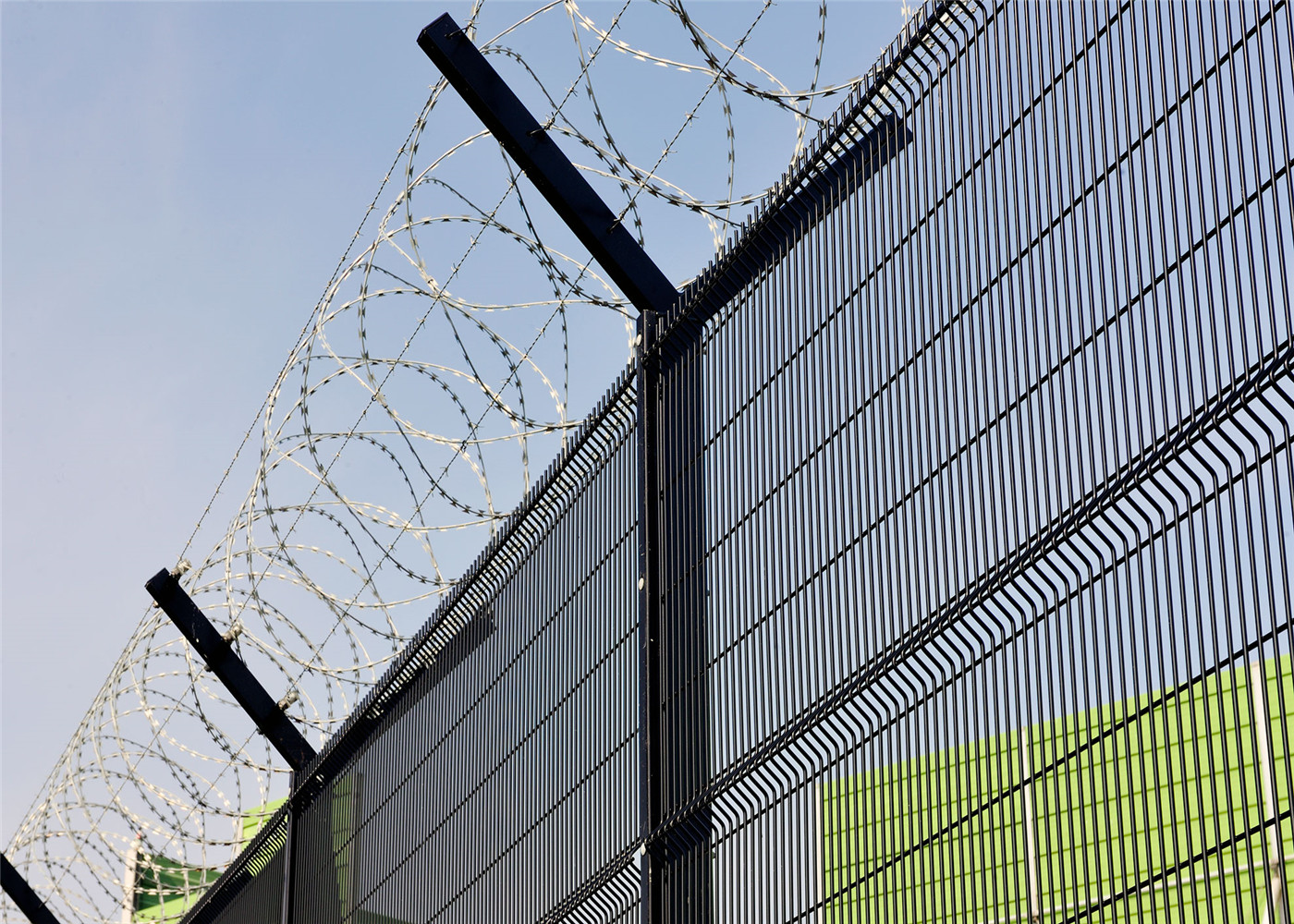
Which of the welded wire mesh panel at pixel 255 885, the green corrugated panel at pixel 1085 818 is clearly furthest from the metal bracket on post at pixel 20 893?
the green corrugated panel at pixel 1085 818

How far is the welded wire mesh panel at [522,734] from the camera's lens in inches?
273

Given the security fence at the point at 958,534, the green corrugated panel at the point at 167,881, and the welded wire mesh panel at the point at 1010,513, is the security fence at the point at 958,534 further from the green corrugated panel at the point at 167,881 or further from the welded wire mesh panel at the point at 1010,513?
the green corrugated panel at the point at 167,881

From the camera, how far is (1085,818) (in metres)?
4.05

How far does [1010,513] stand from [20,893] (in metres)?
15.5

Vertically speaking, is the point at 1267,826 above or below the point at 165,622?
below

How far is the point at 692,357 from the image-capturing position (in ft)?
22.0

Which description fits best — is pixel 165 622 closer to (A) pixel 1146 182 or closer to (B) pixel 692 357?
(B) pixel 692 357

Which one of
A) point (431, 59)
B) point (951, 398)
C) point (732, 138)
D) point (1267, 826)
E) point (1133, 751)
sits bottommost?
point (1267, 826)

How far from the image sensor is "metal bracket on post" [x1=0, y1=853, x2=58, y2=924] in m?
17.5

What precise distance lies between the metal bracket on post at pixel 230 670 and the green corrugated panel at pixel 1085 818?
269 inches

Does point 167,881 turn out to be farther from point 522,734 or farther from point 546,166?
point 546,166

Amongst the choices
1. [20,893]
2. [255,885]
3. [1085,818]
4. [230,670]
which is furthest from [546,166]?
[20,893]

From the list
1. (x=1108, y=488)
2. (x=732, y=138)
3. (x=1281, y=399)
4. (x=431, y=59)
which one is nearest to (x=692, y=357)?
(x=732, y=138)

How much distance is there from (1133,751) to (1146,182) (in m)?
1.31
